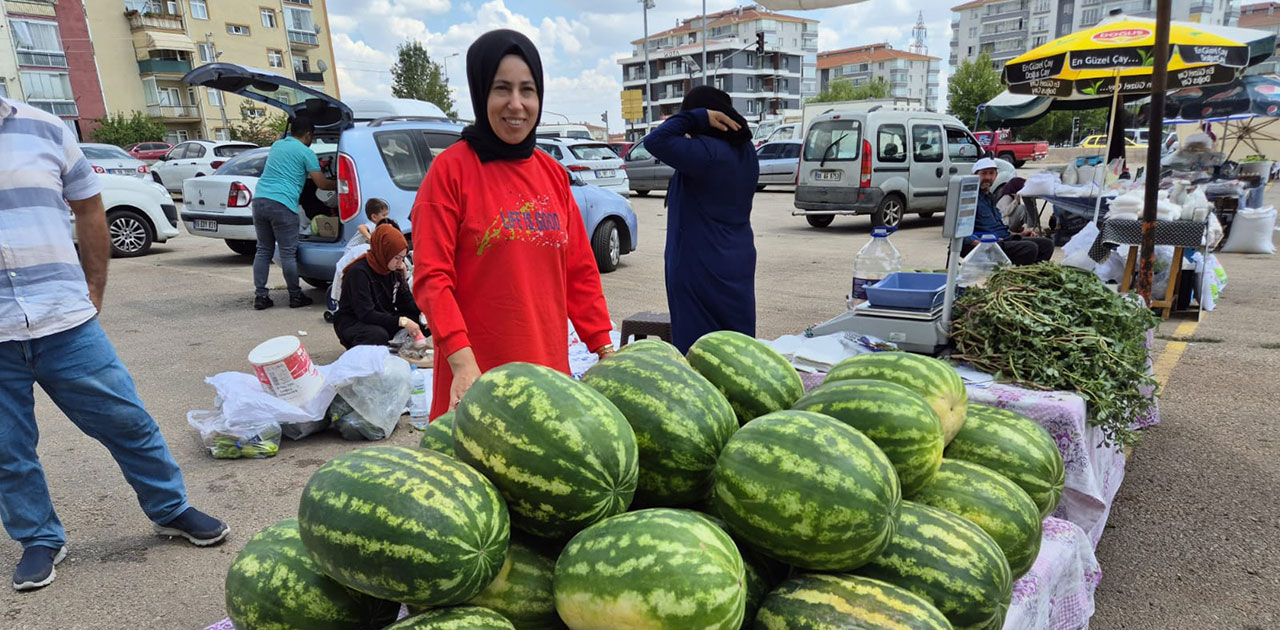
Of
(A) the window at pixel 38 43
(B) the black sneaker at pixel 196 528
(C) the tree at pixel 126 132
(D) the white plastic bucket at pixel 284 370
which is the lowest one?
(B) the black sneaker at pixel 196 528

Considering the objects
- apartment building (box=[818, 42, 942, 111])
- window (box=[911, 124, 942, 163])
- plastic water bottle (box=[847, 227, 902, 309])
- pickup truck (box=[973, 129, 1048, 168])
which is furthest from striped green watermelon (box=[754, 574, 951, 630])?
apartment building (box=[818, 42, 942, 111])

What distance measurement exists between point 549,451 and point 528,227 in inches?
52.4

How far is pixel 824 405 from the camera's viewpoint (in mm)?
1656

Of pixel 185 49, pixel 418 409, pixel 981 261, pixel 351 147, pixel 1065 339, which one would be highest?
pixel 185 49

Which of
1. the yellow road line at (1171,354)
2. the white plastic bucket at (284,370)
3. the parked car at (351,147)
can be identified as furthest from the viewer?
the parked car at (351,147)

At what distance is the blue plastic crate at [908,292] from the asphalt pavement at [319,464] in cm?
142

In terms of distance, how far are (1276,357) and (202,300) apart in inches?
451

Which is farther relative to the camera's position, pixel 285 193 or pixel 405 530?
pixel 285 193

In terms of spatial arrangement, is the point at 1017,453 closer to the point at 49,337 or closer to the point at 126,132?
the point at 49,337

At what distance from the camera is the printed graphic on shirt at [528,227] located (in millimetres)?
2377

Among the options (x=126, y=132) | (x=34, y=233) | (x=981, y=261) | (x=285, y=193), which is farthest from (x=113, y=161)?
(x=126, y=132)

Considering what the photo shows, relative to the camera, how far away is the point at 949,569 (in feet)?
4.45

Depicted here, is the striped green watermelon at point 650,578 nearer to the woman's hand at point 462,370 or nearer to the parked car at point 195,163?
the woman's hand at point 462,370

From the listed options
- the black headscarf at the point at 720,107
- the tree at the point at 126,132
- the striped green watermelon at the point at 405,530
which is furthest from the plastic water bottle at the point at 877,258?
the tree at the point at 126,132
